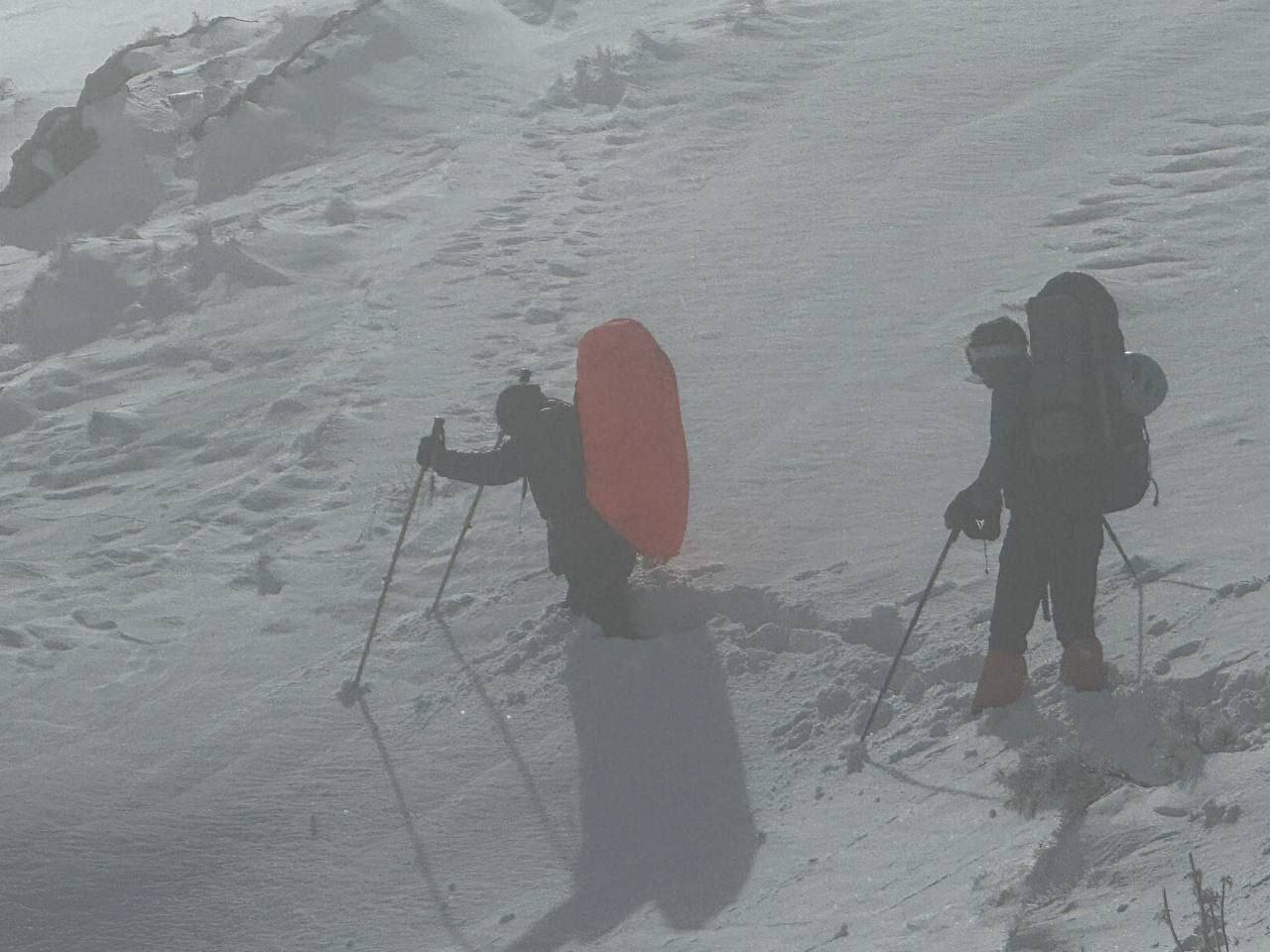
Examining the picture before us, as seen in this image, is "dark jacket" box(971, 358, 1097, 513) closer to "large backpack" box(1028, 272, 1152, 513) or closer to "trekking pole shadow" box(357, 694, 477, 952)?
"large backpack" box(1028, 272, 1152, 513)

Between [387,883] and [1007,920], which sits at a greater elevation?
[1007,920]

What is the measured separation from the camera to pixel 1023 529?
6395mm

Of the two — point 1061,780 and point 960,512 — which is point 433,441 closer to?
point 960,512

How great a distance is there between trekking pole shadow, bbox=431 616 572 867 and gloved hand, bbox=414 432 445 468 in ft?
3.69

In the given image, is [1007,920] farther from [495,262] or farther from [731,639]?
[495,262]

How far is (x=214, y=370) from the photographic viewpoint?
43.8 ft

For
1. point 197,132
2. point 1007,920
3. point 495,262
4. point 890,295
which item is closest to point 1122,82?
point 890,295

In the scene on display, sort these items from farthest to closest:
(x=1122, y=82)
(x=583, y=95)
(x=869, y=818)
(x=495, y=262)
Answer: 1. (x=583, y=95)
2. (x=1122, y=82)
3. (x=495, y=262)
4. (x=869, y=818)

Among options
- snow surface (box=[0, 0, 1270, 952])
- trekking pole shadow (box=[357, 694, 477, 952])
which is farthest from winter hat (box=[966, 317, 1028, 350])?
trekking pole shadow (box=[357, 694, 477, 952])

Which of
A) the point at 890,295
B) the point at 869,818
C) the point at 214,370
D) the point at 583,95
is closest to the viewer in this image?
the point at 869,818

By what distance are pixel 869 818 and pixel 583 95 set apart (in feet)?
44.7

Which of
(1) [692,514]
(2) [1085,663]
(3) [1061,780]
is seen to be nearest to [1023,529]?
(2) [1085,663]

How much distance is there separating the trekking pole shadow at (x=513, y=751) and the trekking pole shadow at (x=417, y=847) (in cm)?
50

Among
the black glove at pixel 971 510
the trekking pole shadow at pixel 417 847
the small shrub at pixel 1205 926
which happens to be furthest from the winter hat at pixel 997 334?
the trekking pole shadow at pixel 417 847
